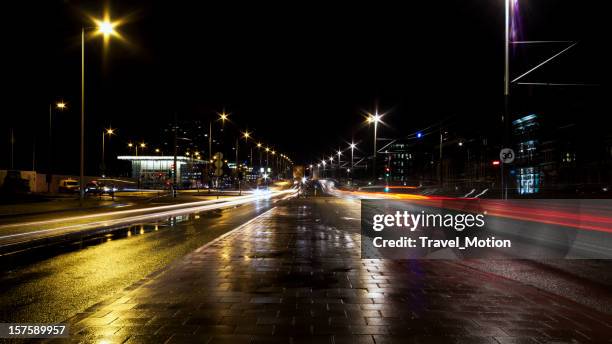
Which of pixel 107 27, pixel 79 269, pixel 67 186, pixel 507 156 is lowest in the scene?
pixel 79 269

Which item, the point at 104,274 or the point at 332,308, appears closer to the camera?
the point at 332,308

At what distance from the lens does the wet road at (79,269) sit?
19.8ft

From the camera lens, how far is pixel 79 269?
854 cm

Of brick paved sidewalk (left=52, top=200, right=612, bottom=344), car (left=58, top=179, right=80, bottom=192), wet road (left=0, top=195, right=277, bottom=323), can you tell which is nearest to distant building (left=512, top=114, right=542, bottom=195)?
wet road (left=0, top=195, right=277, bottom=323)

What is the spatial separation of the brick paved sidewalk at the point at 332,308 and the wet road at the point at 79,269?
0.63 meters

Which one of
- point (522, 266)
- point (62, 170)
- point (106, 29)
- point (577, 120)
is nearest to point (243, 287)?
point (522, 266)

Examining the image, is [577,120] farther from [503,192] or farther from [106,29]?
[106,29]

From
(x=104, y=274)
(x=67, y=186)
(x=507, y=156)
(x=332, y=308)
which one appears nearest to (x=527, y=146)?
(x=507, y=156)

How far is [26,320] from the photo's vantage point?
5414 millimetres

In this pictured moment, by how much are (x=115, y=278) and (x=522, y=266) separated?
25.7 feet

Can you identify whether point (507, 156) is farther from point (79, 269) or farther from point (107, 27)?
point (107, 27)

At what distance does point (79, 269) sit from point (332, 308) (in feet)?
18.2

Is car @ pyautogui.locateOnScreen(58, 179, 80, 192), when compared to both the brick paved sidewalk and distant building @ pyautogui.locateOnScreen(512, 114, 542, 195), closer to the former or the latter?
the brick paved sidewalk

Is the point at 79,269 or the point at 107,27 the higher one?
the point at 107,27
